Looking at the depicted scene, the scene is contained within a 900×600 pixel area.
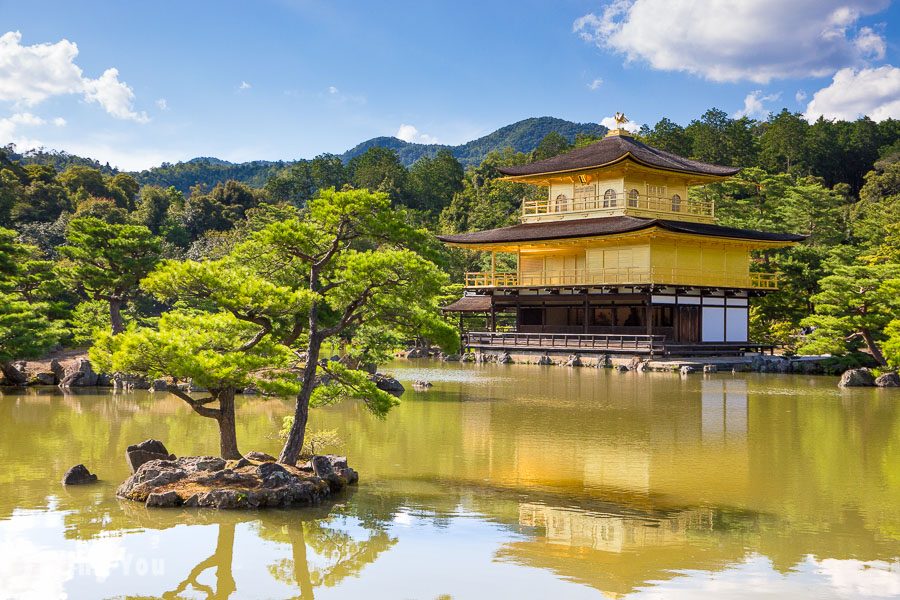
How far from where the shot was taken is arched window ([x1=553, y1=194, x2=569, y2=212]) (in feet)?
134

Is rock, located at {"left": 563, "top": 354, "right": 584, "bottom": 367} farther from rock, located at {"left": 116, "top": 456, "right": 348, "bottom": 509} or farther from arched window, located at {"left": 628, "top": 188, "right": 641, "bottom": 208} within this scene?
rock, located at {"left": 116, "top": 456, "right": 348, "bottom": 509}

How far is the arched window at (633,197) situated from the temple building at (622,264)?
6 centimetres

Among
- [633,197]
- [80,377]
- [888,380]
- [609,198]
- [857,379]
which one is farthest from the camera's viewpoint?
[609,198]

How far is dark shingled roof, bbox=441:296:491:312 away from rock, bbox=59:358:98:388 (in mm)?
19290

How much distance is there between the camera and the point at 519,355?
A: 123 feet

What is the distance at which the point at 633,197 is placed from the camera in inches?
1524

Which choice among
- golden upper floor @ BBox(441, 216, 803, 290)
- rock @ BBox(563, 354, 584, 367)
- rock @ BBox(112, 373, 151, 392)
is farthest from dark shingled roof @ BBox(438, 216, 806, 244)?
rock @ BBox(112, 373, 151, 392)

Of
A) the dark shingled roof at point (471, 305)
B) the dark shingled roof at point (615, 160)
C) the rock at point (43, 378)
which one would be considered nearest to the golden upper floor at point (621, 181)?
the dark shingled roof at point (615, 160)

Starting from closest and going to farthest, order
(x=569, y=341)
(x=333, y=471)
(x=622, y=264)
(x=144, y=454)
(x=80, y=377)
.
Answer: (x=333, y=471), (x=144, y=454), (x=80, y=377), (x=569, y=341), (x=622, y=264)

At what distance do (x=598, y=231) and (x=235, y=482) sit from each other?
26.7m

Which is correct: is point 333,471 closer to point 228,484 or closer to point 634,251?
point 228,484

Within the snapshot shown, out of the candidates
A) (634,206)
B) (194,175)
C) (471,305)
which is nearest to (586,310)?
(634,206)

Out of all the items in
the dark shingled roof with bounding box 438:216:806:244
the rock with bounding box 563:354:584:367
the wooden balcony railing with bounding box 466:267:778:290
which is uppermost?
the dark shingled roof with bounding box 438:216:806:244

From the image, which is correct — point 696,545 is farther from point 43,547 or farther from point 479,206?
point 479,206
